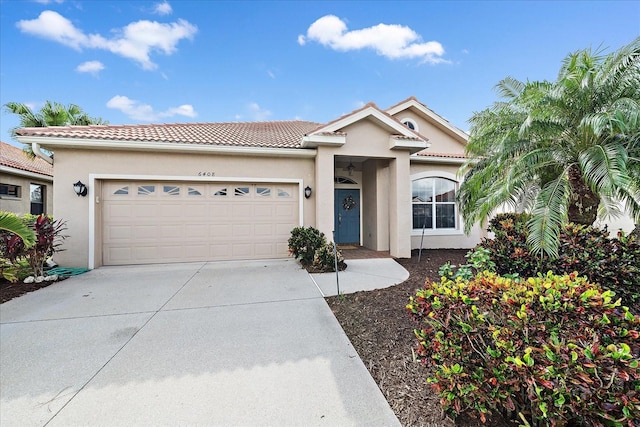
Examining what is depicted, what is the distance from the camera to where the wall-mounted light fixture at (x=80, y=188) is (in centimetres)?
721

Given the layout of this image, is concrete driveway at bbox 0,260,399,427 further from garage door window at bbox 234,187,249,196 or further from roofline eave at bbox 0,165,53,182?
roofline eave at bbox 0,165,53,182

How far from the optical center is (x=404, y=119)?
12281mm

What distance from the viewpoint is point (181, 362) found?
307cm

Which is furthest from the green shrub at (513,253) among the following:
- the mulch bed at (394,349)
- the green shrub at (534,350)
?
the green shrub at (534,350)

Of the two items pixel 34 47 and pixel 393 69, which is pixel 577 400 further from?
pixel 34 47

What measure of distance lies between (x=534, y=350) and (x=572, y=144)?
5.00m

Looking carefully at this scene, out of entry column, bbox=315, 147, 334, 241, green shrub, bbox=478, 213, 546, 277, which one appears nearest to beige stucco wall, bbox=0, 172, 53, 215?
entry column, bbox=315, 147, 334, 241

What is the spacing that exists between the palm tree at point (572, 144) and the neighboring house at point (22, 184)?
60.8 ft

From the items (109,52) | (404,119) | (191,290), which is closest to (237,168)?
(191,290)

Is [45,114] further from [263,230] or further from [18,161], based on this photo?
[263,230]

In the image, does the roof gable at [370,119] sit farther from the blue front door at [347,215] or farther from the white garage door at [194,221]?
the blue front door at [347,215]

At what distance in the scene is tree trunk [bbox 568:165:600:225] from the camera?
4.83 metres

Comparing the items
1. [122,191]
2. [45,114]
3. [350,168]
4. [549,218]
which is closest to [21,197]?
[45,114]

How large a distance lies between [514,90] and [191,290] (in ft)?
27.4
